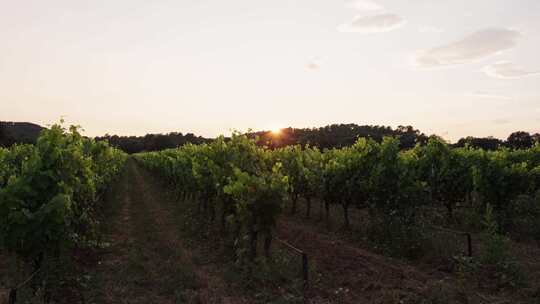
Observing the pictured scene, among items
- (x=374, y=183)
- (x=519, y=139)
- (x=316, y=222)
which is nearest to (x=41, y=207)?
(x=374, y=183)

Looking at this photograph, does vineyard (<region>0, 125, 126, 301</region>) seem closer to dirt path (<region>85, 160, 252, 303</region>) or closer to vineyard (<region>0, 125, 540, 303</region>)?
vineyard (<region>0, 125, 540, 303</region>)

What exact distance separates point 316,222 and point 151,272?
9.26 metres

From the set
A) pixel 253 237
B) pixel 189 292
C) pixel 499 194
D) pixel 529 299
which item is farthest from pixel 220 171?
pixel 499 194

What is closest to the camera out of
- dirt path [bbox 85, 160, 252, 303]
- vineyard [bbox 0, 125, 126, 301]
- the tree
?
vineyard [bbox 0, 125, 126, 301]

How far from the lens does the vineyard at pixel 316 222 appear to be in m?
9.26

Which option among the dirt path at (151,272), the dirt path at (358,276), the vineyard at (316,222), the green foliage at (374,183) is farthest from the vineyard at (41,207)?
the dirt path at (358,276)

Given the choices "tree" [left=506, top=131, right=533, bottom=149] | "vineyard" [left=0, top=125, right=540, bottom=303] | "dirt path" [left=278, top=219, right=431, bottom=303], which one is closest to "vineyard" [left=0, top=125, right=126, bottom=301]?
"vineyard" [left=0, top=125, right=540, bottom=303]

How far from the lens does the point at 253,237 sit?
456 inches

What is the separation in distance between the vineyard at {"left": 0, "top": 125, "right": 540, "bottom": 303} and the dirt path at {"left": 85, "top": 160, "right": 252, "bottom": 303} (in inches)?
3.5

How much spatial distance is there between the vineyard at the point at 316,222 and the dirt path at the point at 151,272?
0.09m

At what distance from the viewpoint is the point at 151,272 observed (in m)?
11.3

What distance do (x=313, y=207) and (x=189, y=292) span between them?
49.6ft

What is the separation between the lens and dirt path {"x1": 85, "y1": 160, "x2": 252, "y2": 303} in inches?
377

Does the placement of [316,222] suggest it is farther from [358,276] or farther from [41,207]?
[41,207]
